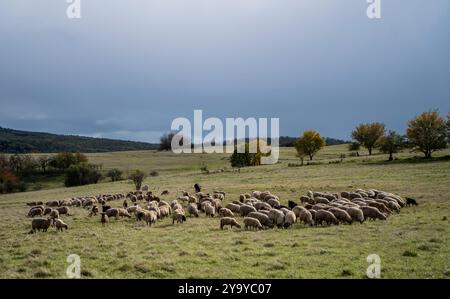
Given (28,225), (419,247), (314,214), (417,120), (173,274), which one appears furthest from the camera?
(417,120)

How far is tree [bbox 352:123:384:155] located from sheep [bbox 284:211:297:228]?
83.1 metres

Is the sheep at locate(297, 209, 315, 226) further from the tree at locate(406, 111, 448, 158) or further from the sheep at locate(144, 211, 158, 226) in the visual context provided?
the tree at locate(406, 111, 448, 158)

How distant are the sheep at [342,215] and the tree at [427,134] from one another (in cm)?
5838

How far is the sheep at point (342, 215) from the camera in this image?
23.7 metres

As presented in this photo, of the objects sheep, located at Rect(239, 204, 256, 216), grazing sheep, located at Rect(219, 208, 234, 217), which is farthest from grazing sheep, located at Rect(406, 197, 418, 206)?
grazing sheep, located at Rect(219, 208, 234, 217)

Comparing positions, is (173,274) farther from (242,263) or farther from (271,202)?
(271,202)

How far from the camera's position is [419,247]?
1650 cm

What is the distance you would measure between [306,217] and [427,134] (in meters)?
61.6

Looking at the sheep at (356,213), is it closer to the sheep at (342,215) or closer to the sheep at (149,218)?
the sheep at (342,215)

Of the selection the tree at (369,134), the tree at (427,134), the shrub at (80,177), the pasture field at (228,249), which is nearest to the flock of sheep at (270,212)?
the pasture field at (228,249)

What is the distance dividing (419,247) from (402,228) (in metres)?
4.89

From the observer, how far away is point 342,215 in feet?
78.4

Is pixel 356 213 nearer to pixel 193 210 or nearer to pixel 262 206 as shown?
pixel 262 206
